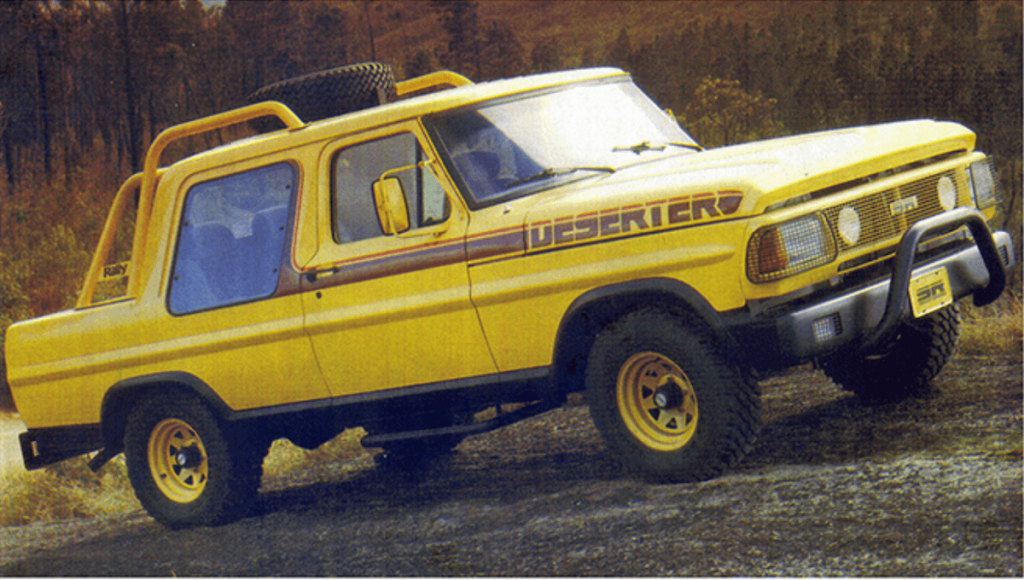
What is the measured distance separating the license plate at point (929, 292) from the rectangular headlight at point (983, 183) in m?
0.64

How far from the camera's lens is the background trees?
44.8 ft

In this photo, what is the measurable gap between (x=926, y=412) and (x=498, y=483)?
2.29 metres

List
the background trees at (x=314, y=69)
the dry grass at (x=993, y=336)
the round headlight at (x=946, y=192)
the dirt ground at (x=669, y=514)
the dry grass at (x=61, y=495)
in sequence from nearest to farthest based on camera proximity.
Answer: the dirt ground at (x=669, y=514) → the round headlight at (x=946, y=192) → the dry grass at (x=993, y=336) → the dry grass at (x=61, y=495) → the background trees at (x=314, y=69)

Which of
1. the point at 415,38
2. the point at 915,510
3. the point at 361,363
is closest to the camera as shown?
the point at 915,510

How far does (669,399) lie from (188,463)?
10.2 feet

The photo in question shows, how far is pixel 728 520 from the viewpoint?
4078 millimetres

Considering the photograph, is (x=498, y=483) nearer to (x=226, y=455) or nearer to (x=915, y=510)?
(x=226, y=455)

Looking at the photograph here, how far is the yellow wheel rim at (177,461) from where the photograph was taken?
6.10 metres

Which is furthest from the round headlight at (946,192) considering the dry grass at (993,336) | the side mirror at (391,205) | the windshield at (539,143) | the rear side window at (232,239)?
the rear side window at (232,239)

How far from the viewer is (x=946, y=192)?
483 cm

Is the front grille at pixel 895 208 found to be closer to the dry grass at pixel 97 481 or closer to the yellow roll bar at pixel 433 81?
the yellow roll bar at pixel 433 81

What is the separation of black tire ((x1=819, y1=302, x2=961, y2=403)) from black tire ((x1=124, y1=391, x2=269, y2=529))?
10.7 ft

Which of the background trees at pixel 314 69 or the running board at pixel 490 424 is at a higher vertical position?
the background trees at pixel 314 69

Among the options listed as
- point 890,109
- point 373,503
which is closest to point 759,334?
point 373,503
